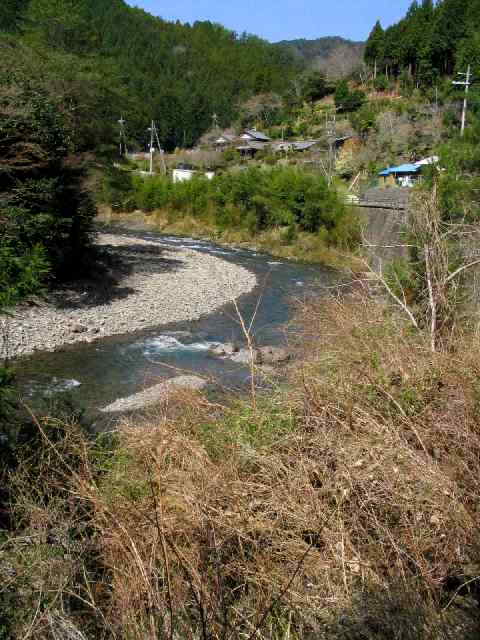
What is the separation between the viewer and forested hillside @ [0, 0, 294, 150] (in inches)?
632

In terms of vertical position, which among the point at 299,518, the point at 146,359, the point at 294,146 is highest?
the point at 294,146

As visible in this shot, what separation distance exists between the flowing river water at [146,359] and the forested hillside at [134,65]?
654 centimetres

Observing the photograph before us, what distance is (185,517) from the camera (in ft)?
9.30

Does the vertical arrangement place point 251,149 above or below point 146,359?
above

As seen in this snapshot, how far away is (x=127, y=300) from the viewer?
45.1 feet

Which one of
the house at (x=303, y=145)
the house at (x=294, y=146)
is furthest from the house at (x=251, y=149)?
the house at (x=303, y=145)

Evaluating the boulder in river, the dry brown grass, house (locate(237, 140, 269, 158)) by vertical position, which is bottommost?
the boulder in river

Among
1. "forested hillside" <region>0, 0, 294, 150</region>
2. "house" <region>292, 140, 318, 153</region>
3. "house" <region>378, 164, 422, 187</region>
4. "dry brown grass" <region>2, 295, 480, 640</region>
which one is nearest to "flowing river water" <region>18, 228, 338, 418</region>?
"dry brown grass" <region>2, 295, 480, 640</region>

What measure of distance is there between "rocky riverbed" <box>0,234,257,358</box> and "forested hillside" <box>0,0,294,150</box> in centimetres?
398

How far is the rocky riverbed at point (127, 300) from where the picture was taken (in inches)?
422

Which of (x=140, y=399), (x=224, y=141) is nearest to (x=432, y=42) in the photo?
(x=224, y=141)

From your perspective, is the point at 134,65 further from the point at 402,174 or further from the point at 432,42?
the point at 402,174

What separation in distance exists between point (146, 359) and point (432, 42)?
42.1 metres

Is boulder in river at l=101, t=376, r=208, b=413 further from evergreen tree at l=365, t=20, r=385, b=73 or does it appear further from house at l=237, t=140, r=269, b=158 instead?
evergreen tree at l=365, t=20, r=385, b=73
